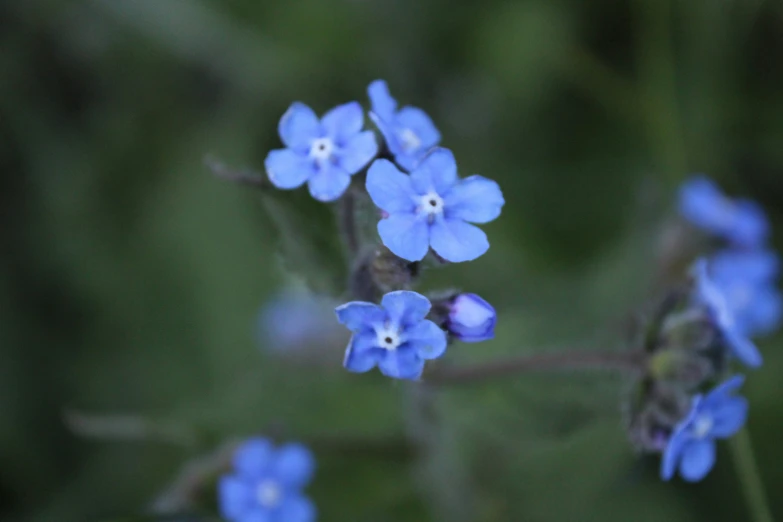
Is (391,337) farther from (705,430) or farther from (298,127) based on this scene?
(705,430)

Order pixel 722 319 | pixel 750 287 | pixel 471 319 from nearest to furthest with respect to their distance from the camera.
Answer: pixel 471 319
pixel 722 319
pixel 750 287

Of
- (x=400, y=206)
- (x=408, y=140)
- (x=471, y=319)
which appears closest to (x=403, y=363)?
(x=471, y=319)

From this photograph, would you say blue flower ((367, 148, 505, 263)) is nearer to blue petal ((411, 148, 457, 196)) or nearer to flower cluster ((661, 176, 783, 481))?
blue petal ((411, 148, 457, 196))

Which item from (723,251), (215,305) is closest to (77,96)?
(215,305)

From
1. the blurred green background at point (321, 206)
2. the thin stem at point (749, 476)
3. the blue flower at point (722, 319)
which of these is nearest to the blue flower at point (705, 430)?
the blue flower at point (722, 319)

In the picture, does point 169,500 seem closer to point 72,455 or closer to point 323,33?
point 72,455

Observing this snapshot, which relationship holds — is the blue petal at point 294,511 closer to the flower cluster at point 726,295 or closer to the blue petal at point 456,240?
the flower cluster at point 726,295
